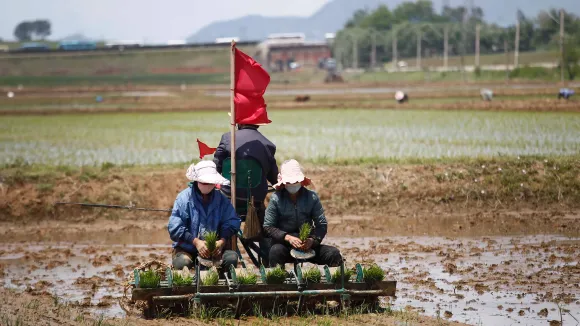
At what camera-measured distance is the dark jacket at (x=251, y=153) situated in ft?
31.3

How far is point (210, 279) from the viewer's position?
27.6 ft

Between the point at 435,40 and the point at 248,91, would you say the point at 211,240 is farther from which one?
the point at 435,40

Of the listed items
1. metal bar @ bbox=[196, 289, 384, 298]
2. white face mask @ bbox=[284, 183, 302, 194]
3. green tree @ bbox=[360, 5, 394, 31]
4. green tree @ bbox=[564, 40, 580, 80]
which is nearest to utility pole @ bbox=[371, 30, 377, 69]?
green tree @ bbox=[360, 5, 394, 31]

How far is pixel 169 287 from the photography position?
8.39 metres

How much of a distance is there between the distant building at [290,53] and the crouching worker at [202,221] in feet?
334

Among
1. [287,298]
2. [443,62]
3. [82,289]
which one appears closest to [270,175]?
[287,298]

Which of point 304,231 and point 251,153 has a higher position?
point 251,153

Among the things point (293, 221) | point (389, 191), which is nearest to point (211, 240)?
point (293, 221)

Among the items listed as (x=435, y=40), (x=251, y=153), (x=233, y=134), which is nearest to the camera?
(x=233, y=134)

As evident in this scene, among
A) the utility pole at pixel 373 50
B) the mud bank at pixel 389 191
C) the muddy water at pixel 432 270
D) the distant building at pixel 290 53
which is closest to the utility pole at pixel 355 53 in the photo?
the utility pole at pixel 373 50

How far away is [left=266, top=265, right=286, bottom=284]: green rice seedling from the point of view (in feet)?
27.8

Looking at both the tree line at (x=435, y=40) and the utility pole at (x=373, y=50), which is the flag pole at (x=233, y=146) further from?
the utility pole at (x=373, y=50)

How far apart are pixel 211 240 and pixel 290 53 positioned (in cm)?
10851

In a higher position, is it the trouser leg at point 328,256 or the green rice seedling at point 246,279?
the trouser leg at point 328,256
